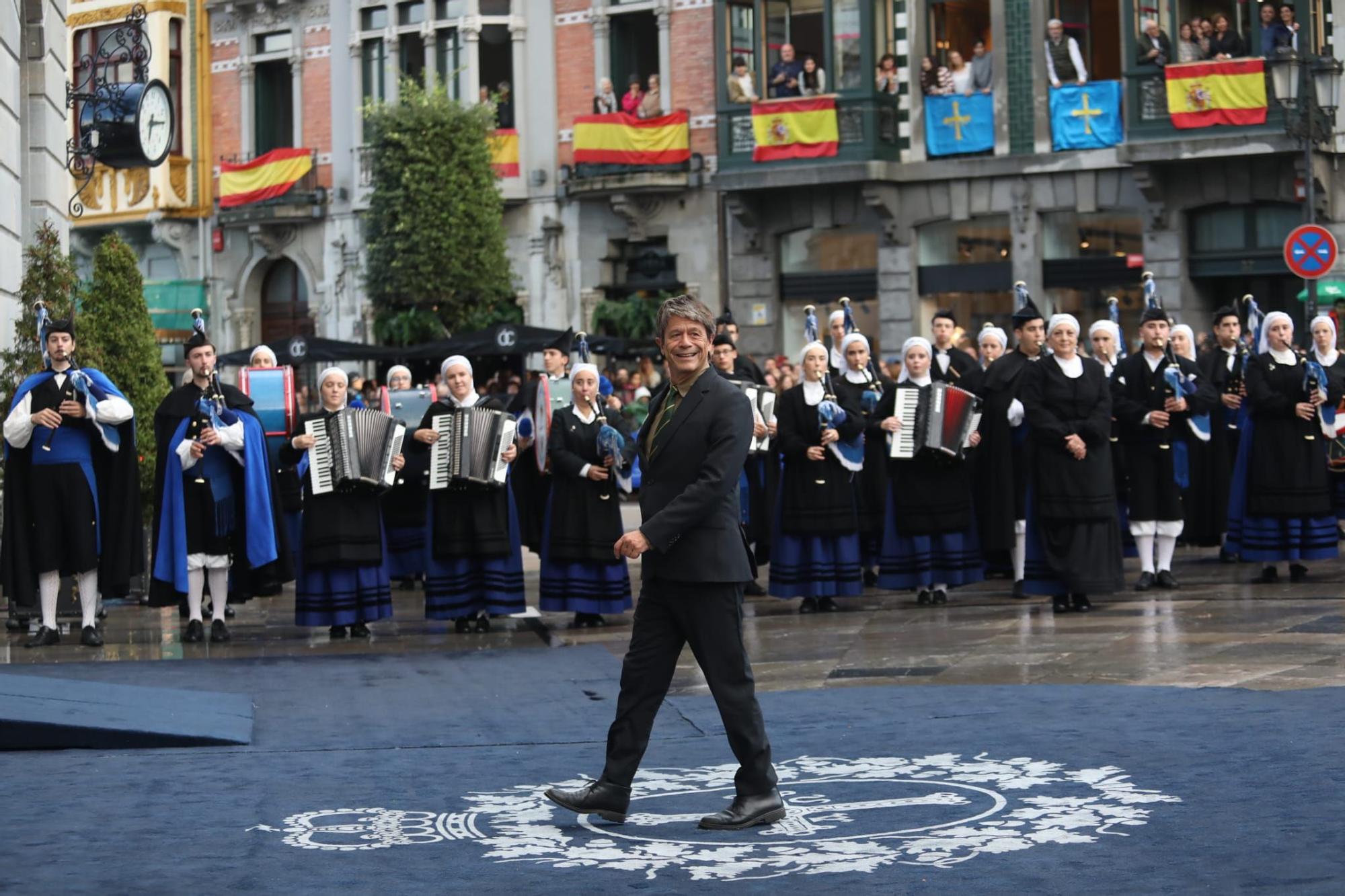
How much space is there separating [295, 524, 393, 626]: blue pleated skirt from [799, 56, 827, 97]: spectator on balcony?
2019cm

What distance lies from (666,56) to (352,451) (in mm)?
22792

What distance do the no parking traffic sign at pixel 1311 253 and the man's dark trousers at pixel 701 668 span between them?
14.7 metres

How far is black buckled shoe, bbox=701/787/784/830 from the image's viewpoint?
7.82m

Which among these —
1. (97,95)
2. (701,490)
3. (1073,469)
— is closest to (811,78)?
(97,95)

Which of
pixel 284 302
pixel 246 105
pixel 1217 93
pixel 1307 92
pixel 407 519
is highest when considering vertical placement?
pixel 246 105

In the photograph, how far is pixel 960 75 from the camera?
32.9 meters

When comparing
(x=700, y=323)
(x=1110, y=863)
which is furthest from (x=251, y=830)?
(x=1110, y=863)

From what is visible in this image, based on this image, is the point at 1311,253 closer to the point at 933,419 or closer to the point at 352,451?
the point at 933,419

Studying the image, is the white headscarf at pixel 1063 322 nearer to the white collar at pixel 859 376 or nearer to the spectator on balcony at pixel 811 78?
the white collar at pixel 859 376

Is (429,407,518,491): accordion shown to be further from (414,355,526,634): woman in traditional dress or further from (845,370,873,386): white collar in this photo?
(845,370,873,386): white collar

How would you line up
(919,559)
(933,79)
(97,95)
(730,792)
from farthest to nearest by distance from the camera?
(933,79) < (97,95) < (919,559) < (730,792)

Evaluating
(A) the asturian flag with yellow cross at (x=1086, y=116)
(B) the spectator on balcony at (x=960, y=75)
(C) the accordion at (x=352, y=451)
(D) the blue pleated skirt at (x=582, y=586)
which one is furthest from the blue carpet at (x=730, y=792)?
(B) the spectator on balcony at (x=960, y=75)

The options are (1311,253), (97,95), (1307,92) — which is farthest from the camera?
A: (1307,92)

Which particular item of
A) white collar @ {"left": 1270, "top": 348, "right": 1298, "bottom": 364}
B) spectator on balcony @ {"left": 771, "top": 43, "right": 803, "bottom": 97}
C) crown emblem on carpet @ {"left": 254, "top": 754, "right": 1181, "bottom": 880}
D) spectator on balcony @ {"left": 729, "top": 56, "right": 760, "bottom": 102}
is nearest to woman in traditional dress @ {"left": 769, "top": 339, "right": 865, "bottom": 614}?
white collar @ {"left": 1270, "top": 348, "right": 1298, "bottom": 364}
